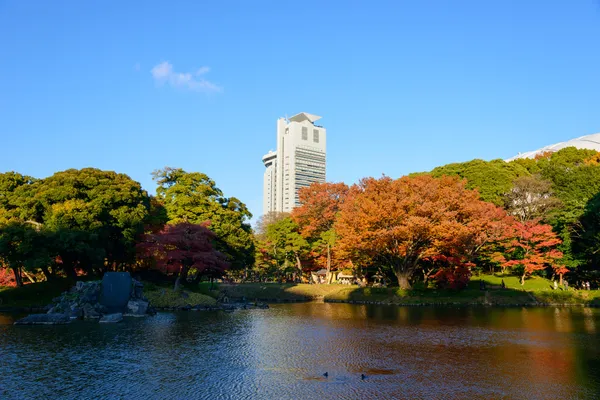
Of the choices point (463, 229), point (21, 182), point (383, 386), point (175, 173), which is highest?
point (175, 173)

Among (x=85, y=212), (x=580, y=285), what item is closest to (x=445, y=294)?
(x=580, y=285)

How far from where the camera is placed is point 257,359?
15023 mm

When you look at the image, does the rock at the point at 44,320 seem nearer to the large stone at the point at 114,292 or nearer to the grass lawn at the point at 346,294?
the large stone at the point at 114,292

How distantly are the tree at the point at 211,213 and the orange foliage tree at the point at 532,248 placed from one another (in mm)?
26312

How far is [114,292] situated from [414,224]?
23.5m

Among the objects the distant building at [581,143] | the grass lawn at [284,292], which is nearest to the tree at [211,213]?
the grass lawn at [284,292]

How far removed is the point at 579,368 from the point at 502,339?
550cm

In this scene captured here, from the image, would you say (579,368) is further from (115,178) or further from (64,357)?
(115,178)

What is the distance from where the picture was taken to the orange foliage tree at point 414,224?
38.3 meters

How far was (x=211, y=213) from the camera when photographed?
44.5m

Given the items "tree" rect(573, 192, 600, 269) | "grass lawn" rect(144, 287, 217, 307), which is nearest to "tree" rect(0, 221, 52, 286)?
"grass lawn" rect(144, 287, 217, 307)

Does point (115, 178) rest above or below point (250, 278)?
above

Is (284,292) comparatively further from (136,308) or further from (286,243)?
(136,308)

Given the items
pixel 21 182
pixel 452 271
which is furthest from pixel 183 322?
pixel 452 271
